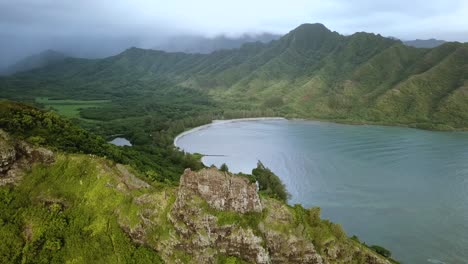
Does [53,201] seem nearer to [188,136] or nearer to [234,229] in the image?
[234,229]

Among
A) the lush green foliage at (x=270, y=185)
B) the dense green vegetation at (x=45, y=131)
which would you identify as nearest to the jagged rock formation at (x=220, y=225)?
the dense green vegetation at (x=45, y=131)

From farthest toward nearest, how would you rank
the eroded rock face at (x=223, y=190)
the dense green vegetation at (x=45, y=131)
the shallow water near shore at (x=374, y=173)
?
the shallow water near shore at (x=374, y=173) → the dense green vegetation at (x=45, y=131) → the eroded rock face at (x=223, y=190)

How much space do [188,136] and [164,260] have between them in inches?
4412

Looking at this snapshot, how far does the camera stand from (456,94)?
165375 millimetres

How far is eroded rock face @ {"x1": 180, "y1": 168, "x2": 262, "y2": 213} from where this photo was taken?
2638 centimetres

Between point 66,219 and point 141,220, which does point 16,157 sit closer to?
point 66,219

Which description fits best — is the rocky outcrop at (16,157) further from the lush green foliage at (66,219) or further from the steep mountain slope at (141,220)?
the lush green foliage at (66,219)

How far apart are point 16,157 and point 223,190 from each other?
16.7 metres

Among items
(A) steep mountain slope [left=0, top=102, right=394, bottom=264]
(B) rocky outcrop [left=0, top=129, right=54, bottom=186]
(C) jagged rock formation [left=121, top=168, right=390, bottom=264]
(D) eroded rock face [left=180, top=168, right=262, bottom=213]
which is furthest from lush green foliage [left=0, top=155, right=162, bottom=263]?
(D) eroded rock face [left=180, top=168, right=262, bottom=213]

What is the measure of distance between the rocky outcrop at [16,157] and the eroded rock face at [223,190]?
1226cm

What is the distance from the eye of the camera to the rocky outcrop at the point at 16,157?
28125mm

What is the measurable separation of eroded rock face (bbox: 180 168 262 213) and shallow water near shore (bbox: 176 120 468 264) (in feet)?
111

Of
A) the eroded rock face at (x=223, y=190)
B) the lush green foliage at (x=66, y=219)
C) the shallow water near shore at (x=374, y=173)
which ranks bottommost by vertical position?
the shallow water near shore at (x=374, y=173)

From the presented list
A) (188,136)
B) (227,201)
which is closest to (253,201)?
(227,201)
